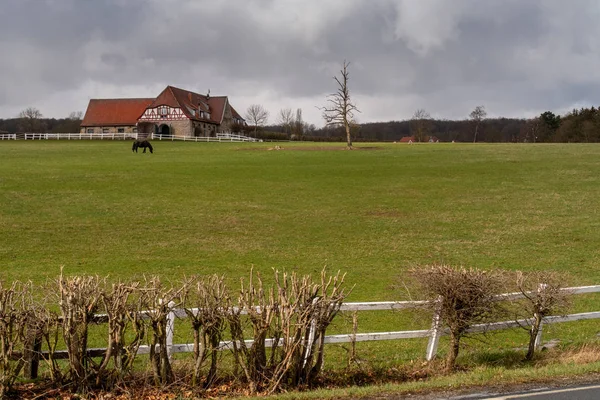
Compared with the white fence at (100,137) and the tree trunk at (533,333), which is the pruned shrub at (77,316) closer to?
the tree trunk at (533,333)

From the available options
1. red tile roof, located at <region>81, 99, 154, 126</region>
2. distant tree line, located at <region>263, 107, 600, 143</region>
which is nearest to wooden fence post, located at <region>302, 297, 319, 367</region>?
distant tree line, located at <region>263, 107, 600, 143</region>

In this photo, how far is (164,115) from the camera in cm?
8206

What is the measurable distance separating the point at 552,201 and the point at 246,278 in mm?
16935

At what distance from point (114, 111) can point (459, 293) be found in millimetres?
88388

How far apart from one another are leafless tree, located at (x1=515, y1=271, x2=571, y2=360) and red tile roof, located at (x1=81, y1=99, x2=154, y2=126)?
84173 millimetres

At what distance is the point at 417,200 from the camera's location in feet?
80.9

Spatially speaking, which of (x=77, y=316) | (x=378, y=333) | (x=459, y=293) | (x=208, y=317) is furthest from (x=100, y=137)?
(x=459, y=293)

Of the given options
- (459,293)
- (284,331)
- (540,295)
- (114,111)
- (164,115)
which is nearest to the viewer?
(284,331)

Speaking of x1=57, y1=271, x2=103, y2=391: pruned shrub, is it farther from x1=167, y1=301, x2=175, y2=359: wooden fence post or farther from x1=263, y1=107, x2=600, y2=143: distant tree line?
x1=263, y1=107, x2=600, y2=143: distant tree line

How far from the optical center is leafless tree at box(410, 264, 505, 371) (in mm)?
7859

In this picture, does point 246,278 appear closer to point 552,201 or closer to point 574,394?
point 574,394

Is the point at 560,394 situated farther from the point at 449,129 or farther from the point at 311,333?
the point at 449,129

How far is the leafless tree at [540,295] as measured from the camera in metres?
8.41

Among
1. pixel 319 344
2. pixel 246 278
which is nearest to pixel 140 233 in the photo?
pixel 246 278
